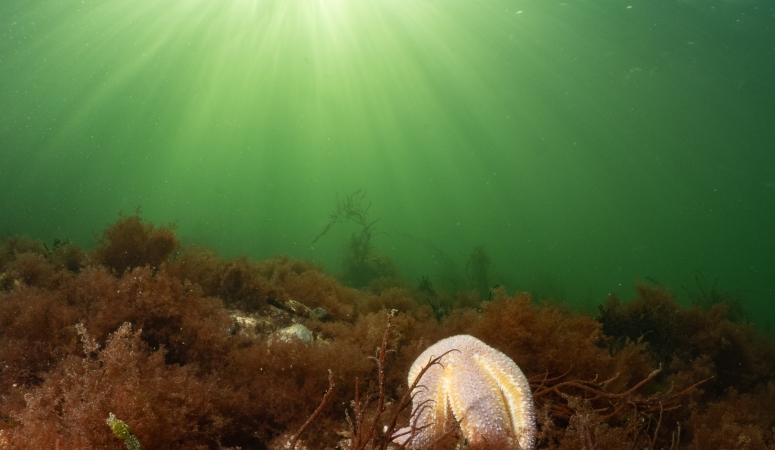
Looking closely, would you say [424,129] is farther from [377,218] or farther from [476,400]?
[476,400]

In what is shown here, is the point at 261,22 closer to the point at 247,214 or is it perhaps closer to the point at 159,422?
the point at 159,422

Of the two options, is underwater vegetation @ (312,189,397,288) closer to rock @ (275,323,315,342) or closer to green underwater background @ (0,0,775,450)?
green underwater background @ (0,0,775,450)

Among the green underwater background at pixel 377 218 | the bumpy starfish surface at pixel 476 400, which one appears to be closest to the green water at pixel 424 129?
the green underwater background at pixel 377 218

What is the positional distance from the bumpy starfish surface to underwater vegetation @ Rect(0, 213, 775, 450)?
0.09 m

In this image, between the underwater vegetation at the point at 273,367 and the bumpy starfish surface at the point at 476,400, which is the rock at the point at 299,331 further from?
the bumpy starfish surface at the point at 476,400

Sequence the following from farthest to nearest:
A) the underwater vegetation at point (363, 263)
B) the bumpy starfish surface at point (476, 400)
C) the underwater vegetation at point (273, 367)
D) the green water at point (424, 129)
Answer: the green water at point (424, 129) → the underwater vegetation at point (363, 263) → the underwater vegetation at point (273, 367) → the bumpy starfish surface at point (476, 400)

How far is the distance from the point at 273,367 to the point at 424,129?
68.9 meters

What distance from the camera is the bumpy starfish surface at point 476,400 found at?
1.67 m

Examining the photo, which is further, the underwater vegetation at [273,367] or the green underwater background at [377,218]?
the green underwater background at [377,218]

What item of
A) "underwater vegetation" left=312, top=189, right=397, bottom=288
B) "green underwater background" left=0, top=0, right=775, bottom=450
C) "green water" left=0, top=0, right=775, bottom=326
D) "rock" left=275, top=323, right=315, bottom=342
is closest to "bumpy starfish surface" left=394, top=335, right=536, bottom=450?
"green underwater background" left=0, top=0, right=775, bottom=450

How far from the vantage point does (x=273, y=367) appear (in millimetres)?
2738

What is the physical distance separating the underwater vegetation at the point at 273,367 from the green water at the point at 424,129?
7.35m

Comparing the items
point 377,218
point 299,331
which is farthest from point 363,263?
point 377,218

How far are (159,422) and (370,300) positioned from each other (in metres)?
3.65
